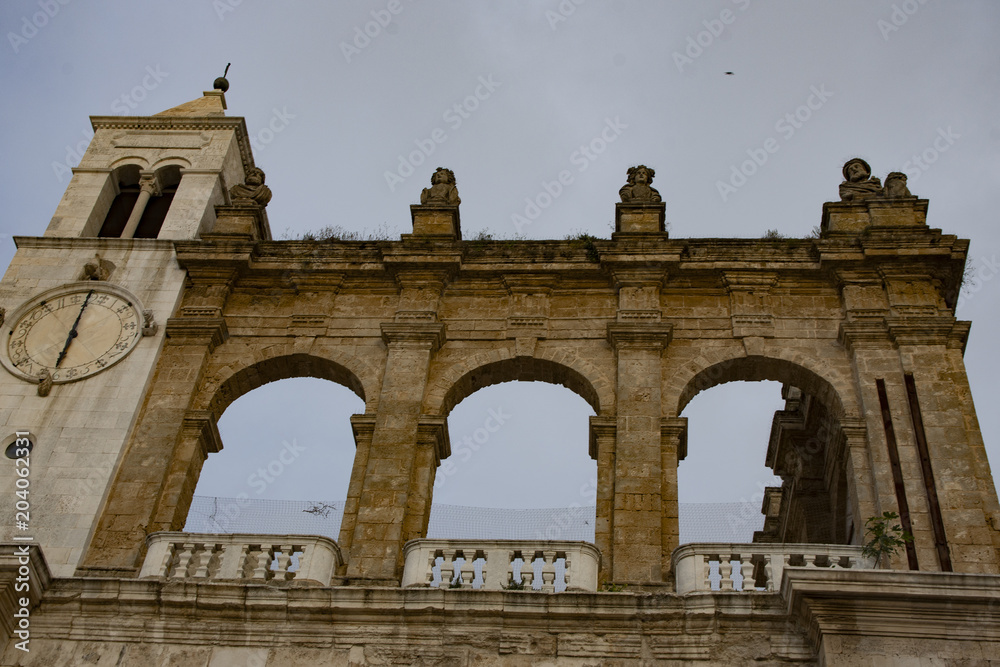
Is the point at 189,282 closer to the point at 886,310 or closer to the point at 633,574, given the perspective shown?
the point at 633,574

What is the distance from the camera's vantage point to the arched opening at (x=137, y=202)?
20.3 metres

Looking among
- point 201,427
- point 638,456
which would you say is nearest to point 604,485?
point 638,456

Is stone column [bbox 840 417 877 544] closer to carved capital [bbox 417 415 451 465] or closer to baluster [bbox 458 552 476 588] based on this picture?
baluster [bbox 458 552 476 588]

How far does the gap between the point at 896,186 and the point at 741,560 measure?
7866 mm

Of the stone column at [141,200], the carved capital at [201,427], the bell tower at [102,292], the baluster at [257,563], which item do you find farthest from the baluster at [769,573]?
the stone column at [141,200]

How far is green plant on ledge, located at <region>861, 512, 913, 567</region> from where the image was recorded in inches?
521

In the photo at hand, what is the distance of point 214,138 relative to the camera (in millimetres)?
21250

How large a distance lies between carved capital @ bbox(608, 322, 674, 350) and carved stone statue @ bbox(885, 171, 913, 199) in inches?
175

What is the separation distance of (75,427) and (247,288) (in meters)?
3.51

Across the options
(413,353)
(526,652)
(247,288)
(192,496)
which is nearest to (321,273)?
(247,288)

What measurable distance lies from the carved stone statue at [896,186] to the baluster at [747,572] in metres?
7.50

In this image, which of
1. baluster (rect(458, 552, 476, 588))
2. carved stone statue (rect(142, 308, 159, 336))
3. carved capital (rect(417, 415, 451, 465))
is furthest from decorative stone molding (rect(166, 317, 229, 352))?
baluster (rect(458, 552, 476, 588))

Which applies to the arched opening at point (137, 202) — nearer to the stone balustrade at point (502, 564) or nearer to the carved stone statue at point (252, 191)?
the carved stone statue at point (252, 191)

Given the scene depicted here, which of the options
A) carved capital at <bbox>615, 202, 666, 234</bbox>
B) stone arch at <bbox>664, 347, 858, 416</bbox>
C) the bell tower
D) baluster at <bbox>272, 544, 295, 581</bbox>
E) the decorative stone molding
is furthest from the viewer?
carved capital at <bbox>615, 202, 666, 234</bbox>
